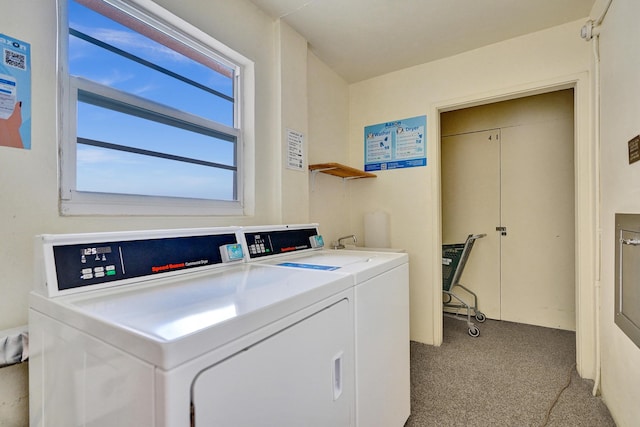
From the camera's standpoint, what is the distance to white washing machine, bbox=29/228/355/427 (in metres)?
0.56

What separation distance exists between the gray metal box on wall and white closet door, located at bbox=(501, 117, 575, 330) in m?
1.55

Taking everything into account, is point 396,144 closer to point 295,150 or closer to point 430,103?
point 430,103

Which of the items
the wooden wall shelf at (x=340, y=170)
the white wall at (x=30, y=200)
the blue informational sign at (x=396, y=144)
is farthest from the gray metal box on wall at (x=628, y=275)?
the white wall at (x=30, y=200)

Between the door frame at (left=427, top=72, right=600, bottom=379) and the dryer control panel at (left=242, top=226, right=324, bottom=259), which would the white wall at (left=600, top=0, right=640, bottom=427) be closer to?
the door frame at (left=427, top=72, right=600, bottom=379)

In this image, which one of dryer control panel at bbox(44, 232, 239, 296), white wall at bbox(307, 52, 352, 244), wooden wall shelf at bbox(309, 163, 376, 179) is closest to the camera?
dryer control panel at bbox(44, 232, 239, 296)

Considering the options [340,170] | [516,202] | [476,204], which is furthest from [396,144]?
[516,202]

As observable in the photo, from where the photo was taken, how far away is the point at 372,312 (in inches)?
48.8

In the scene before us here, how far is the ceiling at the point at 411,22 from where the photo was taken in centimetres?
189

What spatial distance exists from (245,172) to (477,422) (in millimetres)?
1955

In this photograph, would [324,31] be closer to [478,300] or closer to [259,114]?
[259,114]

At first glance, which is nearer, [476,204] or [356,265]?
[356,265]

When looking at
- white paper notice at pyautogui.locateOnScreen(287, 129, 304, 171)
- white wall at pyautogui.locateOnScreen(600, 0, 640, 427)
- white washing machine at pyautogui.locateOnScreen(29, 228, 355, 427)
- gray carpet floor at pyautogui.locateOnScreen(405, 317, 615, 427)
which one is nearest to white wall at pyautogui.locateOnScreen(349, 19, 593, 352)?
gray carpet floor at pyautogui.locateOnScreen(405, 317, 615, 427)

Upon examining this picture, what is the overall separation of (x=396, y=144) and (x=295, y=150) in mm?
1072

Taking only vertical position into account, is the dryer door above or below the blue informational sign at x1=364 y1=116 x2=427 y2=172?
below
